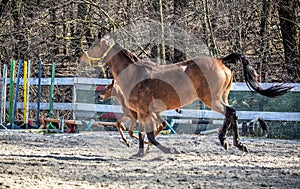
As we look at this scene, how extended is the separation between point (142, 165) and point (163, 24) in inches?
396

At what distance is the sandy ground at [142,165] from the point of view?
595 centimetres

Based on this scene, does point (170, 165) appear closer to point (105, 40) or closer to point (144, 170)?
point (144, 170)

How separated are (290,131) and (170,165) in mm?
6620

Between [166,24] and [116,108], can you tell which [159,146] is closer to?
[116,108]

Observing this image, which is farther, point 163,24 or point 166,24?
point 166,24

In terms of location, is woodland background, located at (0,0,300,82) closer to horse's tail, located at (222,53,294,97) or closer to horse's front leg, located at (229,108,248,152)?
horse's tail, located at (222,53,294,97)

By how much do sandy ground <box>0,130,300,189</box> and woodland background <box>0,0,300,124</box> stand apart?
5.56 meters

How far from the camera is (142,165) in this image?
7602 mm

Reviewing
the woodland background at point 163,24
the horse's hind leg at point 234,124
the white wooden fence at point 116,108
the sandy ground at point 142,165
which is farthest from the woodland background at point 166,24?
the horse's hind leg at point 234,124

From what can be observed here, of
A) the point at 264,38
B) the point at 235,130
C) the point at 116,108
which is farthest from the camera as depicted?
the point at 264,38

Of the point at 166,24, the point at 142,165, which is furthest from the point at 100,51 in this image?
the point at 166,24

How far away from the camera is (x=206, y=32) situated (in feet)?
55.8

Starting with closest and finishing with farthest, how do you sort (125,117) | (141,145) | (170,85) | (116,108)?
(141,145) → (170,85) → (125,117) → (116,108)

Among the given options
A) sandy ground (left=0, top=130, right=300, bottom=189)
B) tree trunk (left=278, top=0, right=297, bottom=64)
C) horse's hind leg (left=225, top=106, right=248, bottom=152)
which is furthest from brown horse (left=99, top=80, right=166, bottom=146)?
tree trunk (left=278, top=0, right=297, bottom=64)
